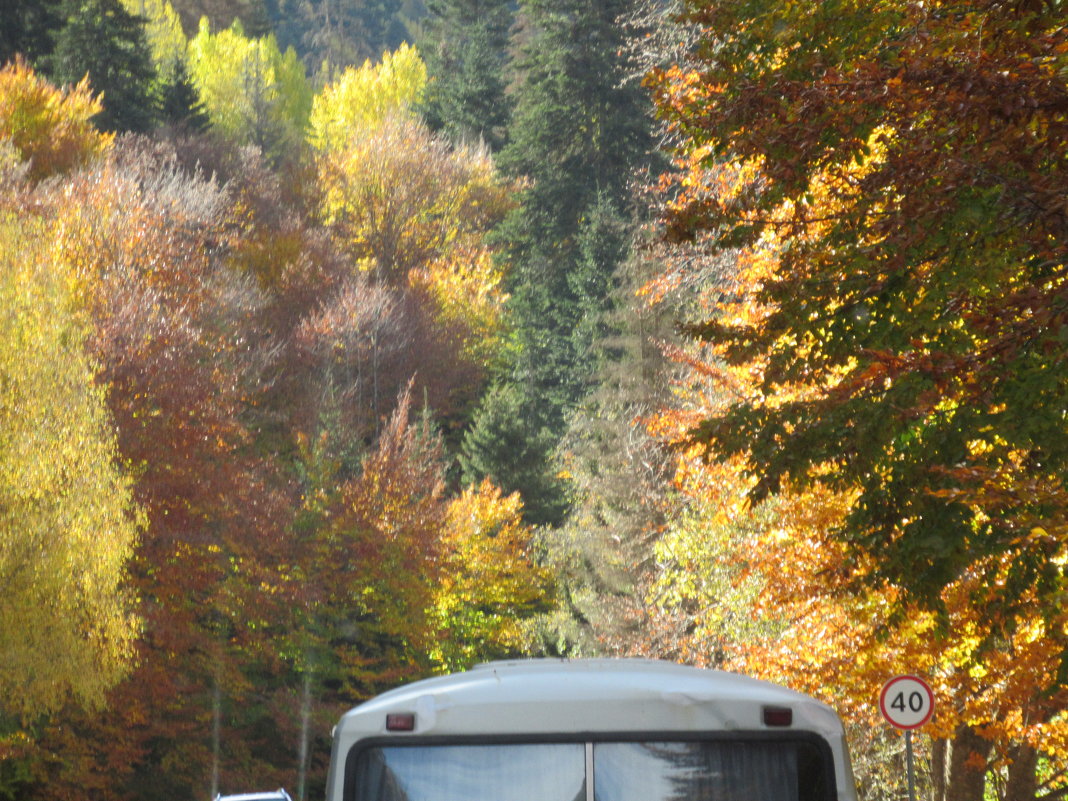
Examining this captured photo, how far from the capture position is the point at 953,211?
964 cm

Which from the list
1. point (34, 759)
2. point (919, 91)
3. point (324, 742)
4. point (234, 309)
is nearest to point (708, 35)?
point (919, 91)

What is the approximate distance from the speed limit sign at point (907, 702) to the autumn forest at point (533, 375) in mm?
Answer: 641

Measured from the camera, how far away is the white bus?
5.91m

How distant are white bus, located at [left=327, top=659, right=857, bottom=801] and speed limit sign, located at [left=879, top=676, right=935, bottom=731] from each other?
6.86 m

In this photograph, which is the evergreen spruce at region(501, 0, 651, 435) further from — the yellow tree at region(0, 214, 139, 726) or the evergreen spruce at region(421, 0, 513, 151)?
the yellow tree at region(0, 214, 139, 726)

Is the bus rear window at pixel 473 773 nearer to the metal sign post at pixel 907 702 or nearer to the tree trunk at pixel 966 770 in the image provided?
the metal sign post at pixel 907 702

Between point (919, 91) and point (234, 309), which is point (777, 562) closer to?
point (919, 91)

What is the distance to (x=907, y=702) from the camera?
12680mm

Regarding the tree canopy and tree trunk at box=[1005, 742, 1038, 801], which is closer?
the tree canopy

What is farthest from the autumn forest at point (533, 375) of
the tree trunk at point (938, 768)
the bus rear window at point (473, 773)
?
the bus rear window at point (473, 773)

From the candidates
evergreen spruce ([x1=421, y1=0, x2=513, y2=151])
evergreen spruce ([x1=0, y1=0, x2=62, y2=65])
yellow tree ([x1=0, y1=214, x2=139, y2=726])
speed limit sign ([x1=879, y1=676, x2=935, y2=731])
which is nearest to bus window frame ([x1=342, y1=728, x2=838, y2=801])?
speed limit sign ([x1=879, y1=676, x2=935, y2=731])

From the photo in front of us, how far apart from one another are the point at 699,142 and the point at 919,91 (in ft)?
9.61

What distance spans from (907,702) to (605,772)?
24.7 ft

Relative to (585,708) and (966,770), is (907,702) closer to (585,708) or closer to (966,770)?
(966,770)
